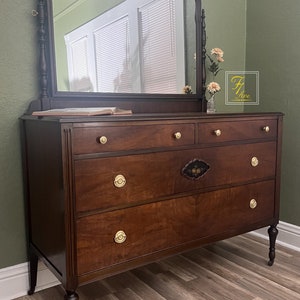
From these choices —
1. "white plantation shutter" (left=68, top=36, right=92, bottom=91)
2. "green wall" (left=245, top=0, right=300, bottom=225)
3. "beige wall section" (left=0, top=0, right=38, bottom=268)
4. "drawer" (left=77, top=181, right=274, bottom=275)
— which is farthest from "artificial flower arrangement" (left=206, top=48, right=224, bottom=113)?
"beige wall section" (left=0, top=0, right=38, bottom=268)

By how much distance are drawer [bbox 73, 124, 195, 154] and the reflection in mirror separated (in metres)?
0.52

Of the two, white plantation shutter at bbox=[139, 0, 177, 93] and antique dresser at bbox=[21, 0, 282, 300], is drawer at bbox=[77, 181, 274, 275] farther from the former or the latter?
white plantation shutter at bbox=[139, 0, 177, 93]

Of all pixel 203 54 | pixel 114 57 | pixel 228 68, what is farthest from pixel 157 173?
pixel 228 68

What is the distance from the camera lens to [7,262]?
1750mm

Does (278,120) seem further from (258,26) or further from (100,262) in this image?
(100,262)

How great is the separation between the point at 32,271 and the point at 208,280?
3.19 feet

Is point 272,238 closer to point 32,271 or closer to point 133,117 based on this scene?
point 133,117

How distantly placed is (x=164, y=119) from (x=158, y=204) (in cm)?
39

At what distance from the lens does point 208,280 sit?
1920 mm

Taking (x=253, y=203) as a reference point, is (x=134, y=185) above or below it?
above

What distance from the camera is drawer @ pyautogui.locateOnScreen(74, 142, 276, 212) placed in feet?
4.45

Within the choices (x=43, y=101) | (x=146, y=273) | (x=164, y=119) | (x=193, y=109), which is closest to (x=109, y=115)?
(x=164, y=119)

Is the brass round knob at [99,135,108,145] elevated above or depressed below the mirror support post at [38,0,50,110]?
below

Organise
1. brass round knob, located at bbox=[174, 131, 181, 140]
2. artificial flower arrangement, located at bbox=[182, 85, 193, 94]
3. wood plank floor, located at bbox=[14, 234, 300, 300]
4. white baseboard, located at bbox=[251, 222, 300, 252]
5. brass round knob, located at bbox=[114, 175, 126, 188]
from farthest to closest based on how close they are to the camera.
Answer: white baseboard, located at bbox=[251, 222, 300, 252]
artificial flower arrangement, located at bbox=[182, 85, 193, 94]
wood plank floor, located at bbox=[14, 234, 300, 300]
brass round knob, located at bbox=[174, 131, 181, 140]
brass round knob, located at bbox=[114, 175, 126, 188]
